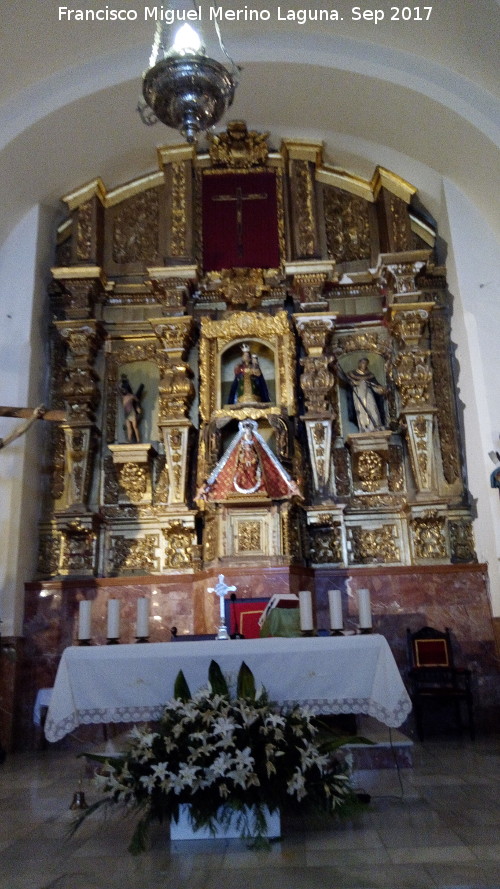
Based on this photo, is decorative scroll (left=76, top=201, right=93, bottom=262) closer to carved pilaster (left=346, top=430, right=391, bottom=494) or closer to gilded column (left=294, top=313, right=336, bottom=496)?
gilded column (left=294, top=313, right=336, bottom=496)

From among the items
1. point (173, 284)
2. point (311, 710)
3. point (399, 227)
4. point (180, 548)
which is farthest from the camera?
point (399, 227)

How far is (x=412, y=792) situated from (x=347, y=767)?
1.05 meters

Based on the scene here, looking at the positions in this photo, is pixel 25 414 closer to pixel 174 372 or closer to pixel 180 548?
pixel 174 372

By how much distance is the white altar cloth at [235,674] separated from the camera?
4.07 metres

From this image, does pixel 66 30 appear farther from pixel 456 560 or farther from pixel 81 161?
pixel 456 560

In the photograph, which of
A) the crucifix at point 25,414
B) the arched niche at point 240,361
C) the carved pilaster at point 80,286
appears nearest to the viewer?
the crucifix at point 25,414

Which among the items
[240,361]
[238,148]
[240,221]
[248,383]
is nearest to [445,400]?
[248,383]

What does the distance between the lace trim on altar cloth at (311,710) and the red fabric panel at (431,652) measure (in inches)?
151

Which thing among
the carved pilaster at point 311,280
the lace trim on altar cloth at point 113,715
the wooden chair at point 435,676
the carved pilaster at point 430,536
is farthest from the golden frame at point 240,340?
the lace trim on altar cloth at point 113,715

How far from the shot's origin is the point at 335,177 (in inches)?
400

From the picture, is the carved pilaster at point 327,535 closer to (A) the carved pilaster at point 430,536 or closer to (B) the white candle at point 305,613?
(A) the carved pilaster at point 430,536

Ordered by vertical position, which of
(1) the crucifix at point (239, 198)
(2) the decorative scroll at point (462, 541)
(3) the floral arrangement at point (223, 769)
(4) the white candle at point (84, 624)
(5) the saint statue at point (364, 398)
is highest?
(1) the crucifix at point (239, 198)

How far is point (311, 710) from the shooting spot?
408cm

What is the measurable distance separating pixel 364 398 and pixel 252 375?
1.44 metres
